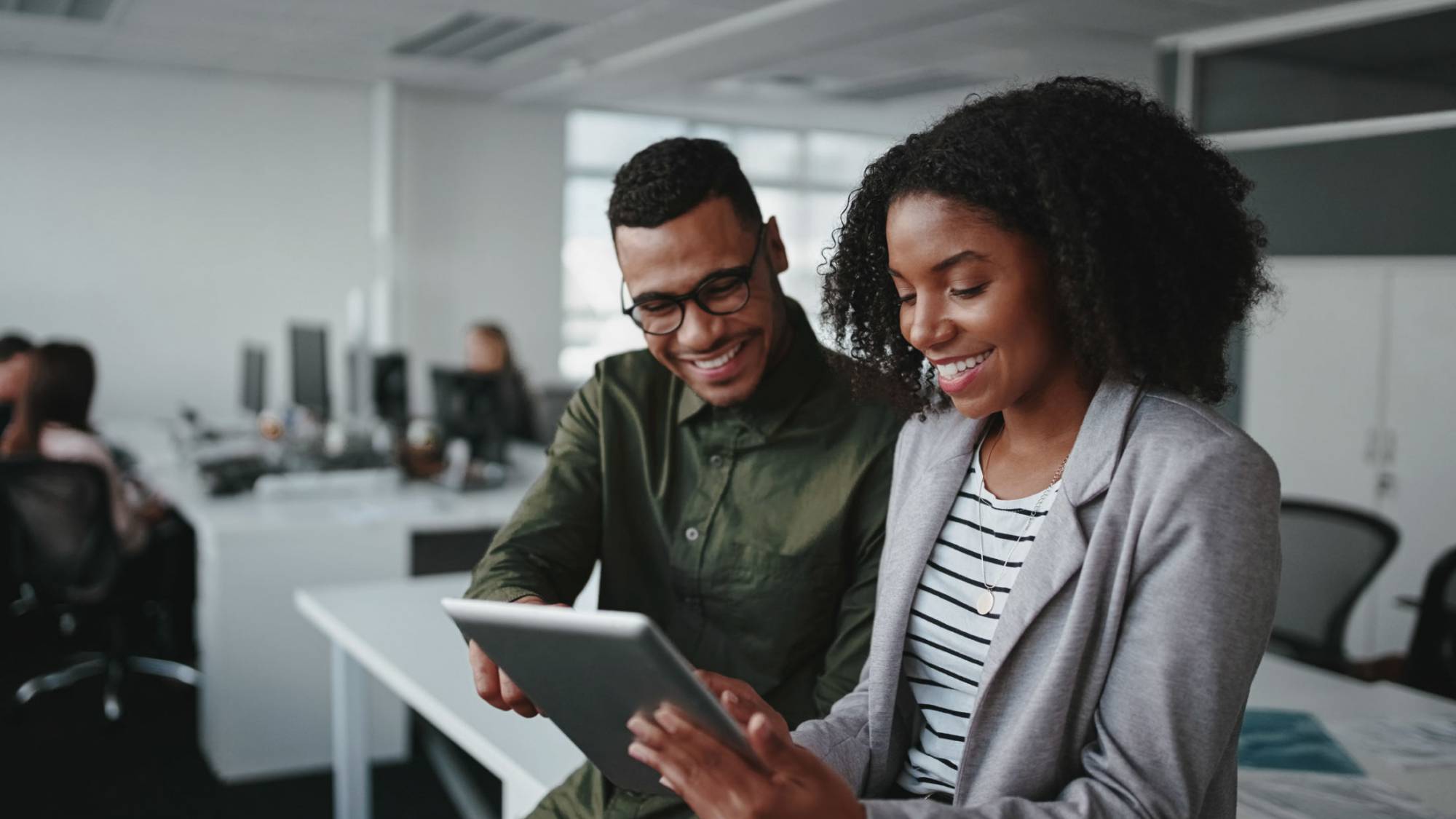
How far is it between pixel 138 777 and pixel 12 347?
8.41 ft

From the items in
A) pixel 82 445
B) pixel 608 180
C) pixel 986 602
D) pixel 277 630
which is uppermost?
pixel 608 180

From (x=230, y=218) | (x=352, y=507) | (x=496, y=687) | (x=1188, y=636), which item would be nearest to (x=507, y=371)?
(x=352, y=507)

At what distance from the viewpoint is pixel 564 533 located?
169 cm

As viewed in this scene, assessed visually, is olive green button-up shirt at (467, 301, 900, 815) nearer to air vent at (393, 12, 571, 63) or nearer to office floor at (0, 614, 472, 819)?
office floor at (0, 614, 472, 819)

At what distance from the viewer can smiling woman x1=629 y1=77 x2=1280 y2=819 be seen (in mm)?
1059

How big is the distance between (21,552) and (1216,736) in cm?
417

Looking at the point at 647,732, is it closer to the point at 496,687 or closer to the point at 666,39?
the point at 496,687

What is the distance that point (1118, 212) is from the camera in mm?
1110

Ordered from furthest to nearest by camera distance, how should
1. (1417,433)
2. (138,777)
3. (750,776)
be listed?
(1417,433)
(138,777)
(750,776)

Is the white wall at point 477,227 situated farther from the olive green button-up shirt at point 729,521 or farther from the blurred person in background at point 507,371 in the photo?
the olive green button-up shirt at point 729,521

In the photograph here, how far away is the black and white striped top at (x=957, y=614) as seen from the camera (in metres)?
1.26

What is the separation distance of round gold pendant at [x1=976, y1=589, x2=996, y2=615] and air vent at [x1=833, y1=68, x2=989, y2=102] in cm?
682

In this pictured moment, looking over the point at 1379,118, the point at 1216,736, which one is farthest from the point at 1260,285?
the point at 1379,118

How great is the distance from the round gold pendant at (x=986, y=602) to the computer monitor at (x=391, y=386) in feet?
15.3
